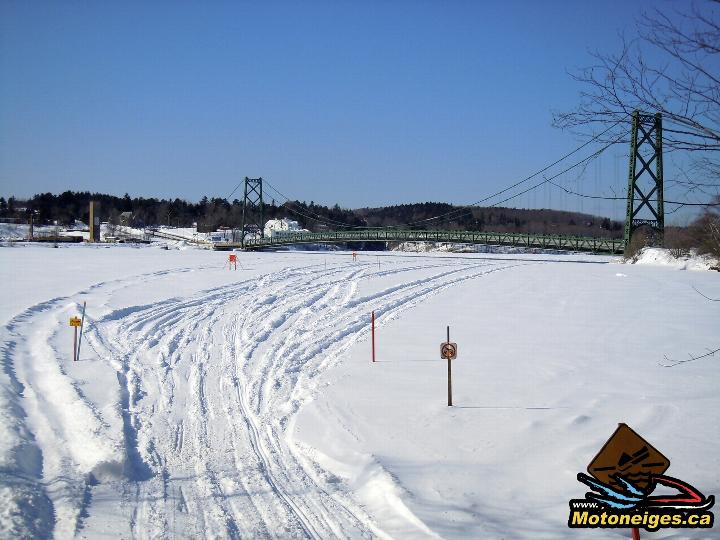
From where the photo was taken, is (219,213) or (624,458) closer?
(624,458)

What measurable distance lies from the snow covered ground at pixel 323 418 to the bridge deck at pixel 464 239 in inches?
1537

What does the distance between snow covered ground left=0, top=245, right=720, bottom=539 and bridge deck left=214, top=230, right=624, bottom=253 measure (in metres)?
39.0

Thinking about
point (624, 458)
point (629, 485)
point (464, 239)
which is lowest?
point (629, 485)

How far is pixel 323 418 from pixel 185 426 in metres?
2.01

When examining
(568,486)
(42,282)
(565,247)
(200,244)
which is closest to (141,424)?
(568,486)

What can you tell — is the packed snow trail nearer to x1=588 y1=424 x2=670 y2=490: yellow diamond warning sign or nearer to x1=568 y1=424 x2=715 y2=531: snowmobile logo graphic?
x1=568 y1=424 x2=715 y2=531: snowmobile logo graphic

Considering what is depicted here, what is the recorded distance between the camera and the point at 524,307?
23.1 metres

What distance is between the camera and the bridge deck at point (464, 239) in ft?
186

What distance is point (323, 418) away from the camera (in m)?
9.12

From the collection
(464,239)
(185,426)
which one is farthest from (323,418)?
(464,239)

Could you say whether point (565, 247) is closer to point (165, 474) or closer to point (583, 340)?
point (583, 340)

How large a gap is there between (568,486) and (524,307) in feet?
55.3

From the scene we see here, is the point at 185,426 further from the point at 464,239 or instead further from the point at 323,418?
the point at 464,239

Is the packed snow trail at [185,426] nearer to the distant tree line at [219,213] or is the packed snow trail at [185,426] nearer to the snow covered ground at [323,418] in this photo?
the snow covered ground at [323,418]
